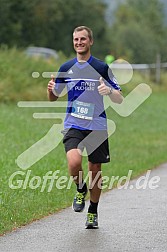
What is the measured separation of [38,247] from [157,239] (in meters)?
1.28

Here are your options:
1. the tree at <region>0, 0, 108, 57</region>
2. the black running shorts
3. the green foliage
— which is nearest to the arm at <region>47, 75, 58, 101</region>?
the black running shorts

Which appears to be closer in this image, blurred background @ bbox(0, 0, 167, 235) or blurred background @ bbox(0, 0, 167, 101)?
blurred background @ bbox(0, 0, 167, 235)

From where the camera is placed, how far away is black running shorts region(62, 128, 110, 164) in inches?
359

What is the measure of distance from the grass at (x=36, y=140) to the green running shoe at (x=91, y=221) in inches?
28.1

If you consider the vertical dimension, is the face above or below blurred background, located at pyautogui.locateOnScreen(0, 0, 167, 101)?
above

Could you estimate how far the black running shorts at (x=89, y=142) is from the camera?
911cm

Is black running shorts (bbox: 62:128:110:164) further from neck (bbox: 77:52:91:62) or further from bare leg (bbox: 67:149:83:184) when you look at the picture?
neck (bbox: 77:52:91:62)

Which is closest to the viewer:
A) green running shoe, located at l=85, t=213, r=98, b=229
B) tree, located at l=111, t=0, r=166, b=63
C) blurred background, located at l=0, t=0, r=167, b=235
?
green running shoe, located at l=85, t=213, r=98, b=229

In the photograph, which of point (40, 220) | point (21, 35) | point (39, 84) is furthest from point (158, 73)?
point (40, 220)

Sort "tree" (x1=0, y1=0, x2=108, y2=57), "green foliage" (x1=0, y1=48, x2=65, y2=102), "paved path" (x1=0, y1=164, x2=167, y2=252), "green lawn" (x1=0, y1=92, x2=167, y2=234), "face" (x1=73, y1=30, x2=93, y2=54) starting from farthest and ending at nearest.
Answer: "tree" (x1=0, y1=0, x2=108, y2=57), "green foliage" (x1=0, y1=48, x2=65, y2=102), "green lawn" (x1=0, y1=92, x2=167, y2=234), "face" (x1=73, y1=30, x2=93, y2=54), "paved path" (x1=0, y1=164, x2=167, y2=252)

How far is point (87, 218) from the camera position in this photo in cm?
933

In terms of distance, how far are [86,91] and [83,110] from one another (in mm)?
208

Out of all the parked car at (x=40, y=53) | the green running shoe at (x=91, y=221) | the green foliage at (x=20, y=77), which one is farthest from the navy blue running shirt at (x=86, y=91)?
the parked car at (x=40, y=53)

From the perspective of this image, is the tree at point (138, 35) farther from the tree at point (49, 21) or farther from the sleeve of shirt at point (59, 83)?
the sleeve of shirt at point (59, 83)
